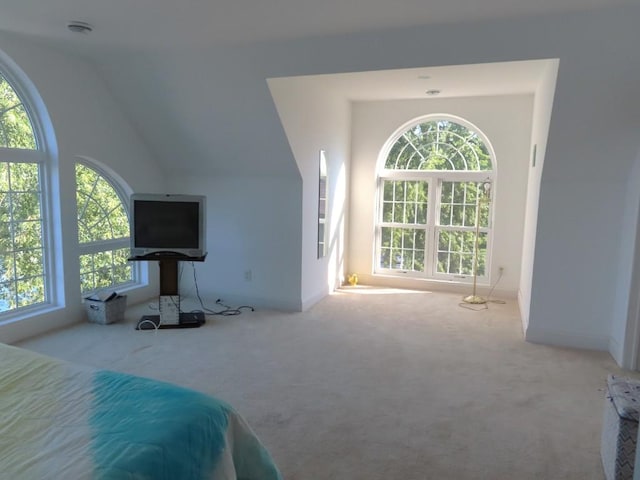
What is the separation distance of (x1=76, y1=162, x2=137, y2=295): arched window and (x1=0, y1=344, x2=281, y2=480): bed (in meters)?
2.94

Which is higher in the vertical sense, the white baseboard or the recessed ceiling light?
the recessed ceiling light

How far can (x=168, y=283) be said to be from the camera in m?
4.45

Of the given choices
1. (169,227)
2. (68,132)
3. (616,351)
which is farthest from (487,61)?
(68,132)

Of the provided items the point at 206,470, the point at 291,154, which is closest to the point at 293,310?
the point at 291,154

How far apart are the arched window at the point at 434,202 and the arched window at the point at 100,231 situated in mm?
3166

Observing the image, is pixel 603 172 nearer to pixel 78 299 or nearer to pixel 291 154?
pixel 291 154

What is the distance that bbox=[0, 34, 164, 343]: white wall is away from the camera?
3855 millimetres

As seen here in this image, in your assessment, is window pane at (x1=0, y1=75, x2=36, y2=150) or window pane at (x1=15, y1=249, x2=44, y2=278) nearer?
window pane at (x1=0, y1=75, x2=36, y2=150)

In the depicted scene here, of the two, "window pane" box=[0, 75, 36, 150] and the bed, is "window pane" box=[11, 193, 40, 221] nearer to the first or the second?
"window pane" box=[0, 75, 36, 150]

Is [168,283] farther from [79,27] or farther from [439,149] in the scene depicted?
[439,149]

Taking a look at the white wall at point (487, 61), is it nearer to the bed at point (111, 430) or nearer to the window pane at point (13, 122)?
the window pane at point (13, 122)

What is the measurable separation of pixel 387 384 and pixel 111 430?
2.14m

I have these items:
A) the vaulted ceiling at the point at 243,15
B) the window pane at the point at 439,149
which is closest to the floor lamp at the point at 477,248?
the window pane at the point at 439,149

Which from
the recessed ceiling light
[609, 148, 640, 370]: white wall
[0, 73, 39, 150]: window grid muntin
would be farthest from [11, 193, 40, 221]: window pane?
[609, 148, 640, 370]: white wall
